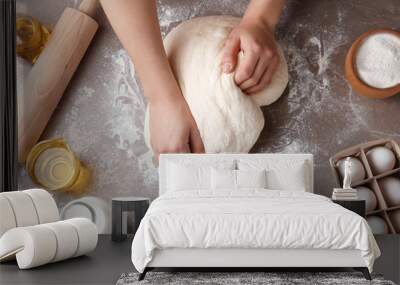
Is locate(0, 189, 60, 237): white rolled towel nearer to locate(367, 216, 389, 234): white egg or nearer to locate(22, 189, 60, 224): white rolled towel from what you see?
locate(22, 189, 60, 224): white rolled towel

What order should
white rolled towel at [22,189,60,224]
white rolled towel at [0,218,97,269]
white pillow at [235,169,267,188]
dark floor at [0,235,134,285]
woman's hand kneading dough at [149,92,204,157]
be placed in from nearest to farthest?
1. dark floor at [0,235,134,285]
2. white rolled towel at [0,218,97,269]
3. white rolled towel at [22,189,60,224]
4. white pillow at [235,169,267,188]
5. woman's hand kneading dough at [149,92,204,157]

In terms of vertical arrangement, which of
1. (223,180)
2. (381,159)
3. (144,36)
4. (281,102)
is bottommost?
(223,180)

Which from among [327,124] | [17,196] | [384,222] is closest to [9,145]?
[17,196]

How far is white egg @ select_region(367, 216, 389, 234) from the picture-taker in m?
4.91

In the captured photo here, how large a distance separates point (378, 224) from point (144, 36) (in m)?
2.28

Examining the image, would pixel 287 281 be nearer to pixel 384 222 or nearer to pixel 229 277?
pixel 229 277

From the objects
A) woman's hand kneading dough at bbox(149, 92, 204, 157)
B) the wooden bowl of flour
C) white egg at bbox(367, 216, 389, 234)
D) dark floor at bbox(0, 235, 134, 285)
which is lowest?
dark floor at bbox(0, 235, 134, 285)

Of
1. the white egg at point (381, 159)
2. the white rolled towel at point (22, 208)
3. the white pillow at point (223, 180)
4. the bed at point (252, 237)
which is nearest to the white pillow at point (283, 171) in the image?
the white pillow at point (223, 180)

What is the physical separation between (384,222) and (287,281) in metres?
1.74

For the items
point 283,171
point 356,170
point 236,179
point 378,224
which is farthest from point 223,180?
point 378,224

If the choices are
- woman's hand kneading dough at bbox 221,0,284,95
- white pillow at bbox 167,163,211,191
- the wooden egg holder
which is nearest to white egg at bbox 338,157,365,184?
the wooden egg holder

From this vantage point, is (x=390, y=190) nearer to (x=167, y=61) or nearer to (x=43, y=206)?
(x=167, y=61)

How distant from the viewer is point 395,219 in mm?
4957

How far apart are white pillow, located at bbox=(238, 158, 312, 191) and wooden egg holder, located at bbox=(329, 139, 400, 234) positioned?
350 mm
